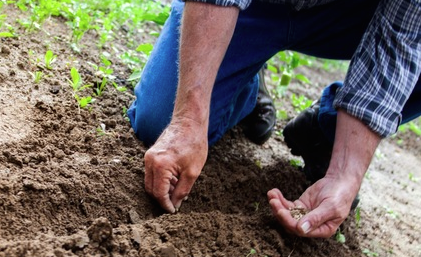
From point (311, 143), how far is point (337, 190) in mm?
702

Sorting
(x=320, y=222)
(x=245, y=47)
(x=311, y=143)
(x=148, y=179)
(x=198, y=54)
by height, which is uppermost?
(x=198, y=54)

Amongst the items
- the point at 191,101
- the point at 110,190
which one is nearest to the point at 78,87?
the point at 110,190

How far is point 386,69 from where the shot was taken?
2.14 metres

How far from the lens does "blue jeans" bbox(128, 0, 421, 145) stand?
2.29 metres

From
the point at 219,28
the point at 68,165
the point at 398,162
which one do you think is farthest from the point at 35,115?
the point at 398,162

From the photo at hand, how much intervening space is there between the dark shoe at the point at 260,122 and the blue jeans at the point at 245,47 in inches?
14.0

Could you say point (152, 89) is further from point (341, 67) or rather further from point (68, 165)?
point (341, 67)

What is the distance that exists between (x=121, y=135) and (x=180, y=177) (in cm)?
54

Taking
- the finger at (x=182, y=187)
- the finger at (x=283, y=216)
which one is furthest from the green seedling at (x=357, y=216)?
the finger at (x=182, y=187)

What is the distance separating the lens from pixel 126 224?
1841 millimetres

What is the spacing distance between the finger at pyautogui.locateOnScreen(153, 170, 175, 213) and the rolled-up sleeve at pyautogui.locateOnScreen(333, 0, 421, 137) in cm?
77

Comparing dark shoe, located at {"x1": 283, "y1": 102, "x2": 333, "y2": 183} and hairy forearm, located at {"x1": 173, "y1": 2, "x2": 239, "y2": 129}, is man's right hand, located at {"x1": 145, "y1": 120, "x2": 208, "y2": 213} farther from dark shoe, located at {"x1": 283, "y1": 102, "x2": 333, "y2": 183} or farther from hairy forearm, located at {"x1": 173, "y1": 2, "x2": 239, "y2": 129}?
dark shoe, located at {"x1": 283, "y1": 102, "x2": 333, "y2": 183}

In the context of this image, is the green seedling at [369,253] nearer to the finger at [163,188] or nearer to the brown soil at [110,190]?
the brown soil at [110,190]

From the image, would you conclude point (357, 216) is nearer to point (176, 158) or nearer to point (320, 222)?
point (320, 222)
